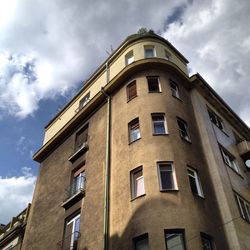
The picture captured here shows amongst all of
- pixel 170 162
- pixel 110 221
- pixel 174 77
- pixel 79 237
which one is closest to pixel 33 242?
pixel 79 237

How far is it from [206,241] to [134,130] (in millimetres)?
Result: 6930

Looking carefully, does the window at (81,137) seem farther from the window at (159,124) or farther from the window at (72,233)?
the window at (159,124)

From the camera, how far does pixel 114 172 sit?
55.3 ft

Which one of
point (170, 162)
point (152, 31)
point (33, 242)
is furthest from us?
point (152, 31)

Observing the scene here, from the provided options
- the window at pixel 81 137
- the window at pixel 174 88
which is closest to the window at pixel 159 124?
the window at pixel 174 88

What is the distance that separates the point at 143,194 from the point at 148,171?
45.7 inches

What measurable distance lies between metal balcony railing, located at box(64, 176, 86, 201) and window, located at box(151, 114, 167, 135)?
5.31 m

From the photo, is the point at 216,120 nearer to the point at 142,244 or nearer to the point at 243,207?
the point at 243,207

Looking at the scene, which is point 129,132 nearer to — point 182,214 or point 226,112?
point 182,214

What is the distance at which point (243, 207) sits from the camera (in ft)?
57.9

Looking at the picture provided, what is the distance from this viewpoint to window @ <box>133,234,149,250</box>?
13108mm

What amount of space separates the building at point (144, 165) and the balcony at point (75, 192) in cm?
6

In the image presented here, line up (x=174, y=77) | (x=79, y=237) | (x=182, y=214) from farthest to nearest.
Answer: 1. (x=174, y=77)
2. (x=79, y=237)
3. (x=182, y=214)

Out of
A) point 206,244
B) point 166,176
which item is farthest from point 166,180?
point 206,244
